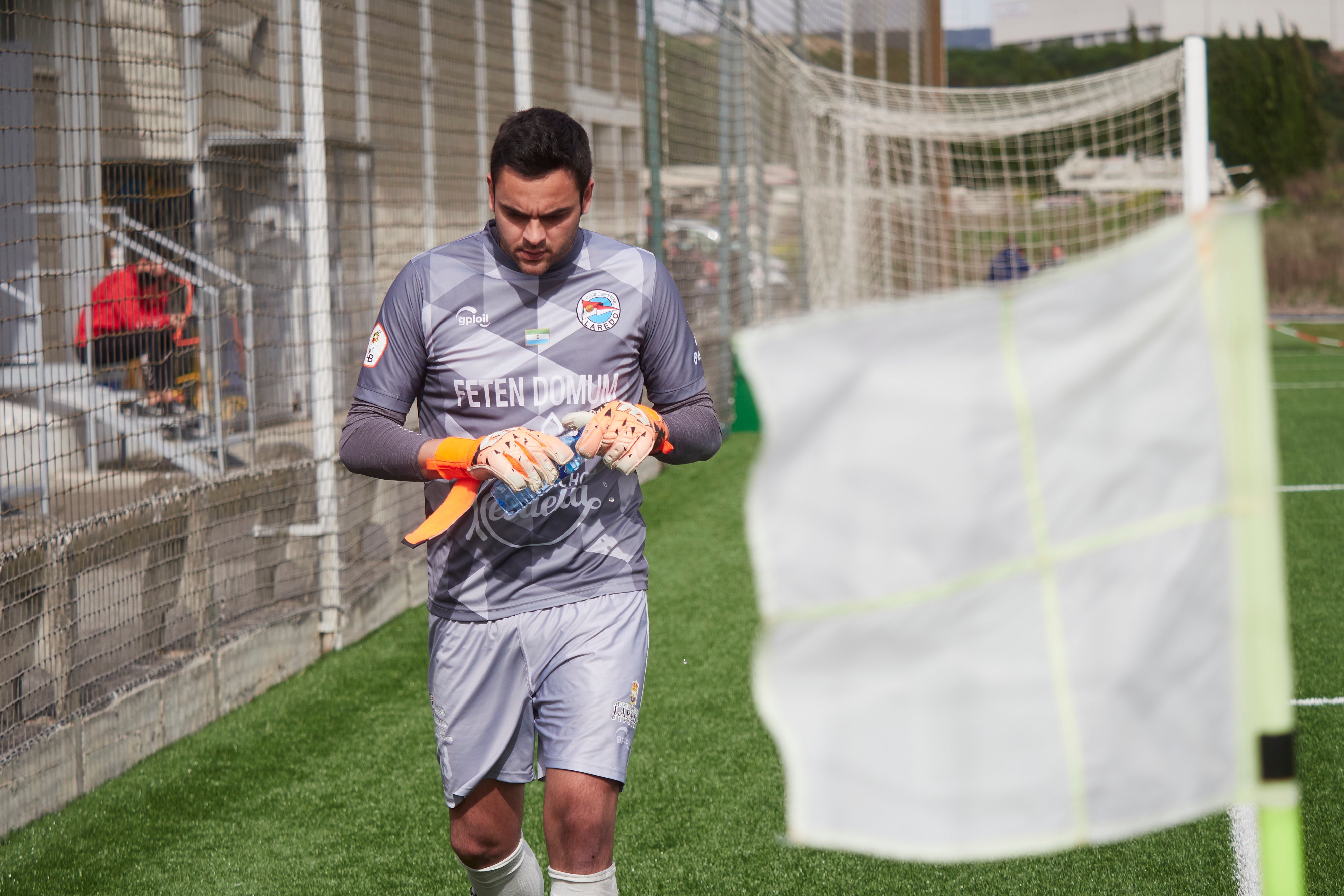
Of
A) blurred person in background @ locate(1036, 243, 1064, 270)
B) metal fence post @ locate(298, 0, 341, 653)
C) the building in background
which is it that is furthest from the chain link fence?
the building in background

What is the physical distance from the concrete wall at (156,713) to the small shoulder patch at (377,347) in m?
1.85

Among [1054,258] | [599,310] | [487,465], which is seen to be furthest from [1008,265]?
[487,465]

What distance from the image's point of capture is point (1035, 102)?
11.3 m

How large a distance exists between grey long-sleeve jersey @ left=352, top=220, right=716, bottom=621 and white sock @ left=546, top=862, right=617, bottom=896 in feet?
1.72

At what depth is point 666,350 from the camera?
281 cm

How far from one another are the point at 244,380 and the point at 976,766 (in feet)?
15.7

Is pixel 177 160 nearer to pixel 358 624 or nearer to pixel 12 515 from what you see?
pixel 12 515

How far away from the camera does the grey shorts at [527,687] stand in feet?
8.66

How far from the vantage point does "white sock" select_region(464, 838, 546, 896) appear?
2.79 meters

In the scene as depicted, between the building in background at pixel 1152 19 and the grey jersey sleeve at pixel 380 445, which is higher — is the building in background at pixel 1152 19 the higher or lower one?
the higher one

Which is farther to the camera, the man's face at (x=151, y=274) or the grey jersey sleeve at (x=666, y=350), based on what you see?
the man's face at (x=151, y=274)

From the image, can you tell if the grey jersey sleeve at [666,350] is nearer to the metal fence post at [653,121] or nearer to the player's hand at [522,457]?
the player's hand at [522,457]

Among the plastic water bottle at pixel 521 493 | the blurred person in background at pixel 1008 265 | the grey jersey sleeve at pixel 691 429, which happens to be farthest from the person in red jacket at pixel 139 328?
the blurred person in background at pixel 1008 265

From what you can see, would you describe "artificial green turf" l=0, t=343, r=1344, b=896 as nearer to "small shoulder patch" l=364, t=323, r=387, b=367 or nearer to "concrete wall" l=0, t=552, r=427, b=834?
"concrete wall" l=0, t=552, r=427, b=834
